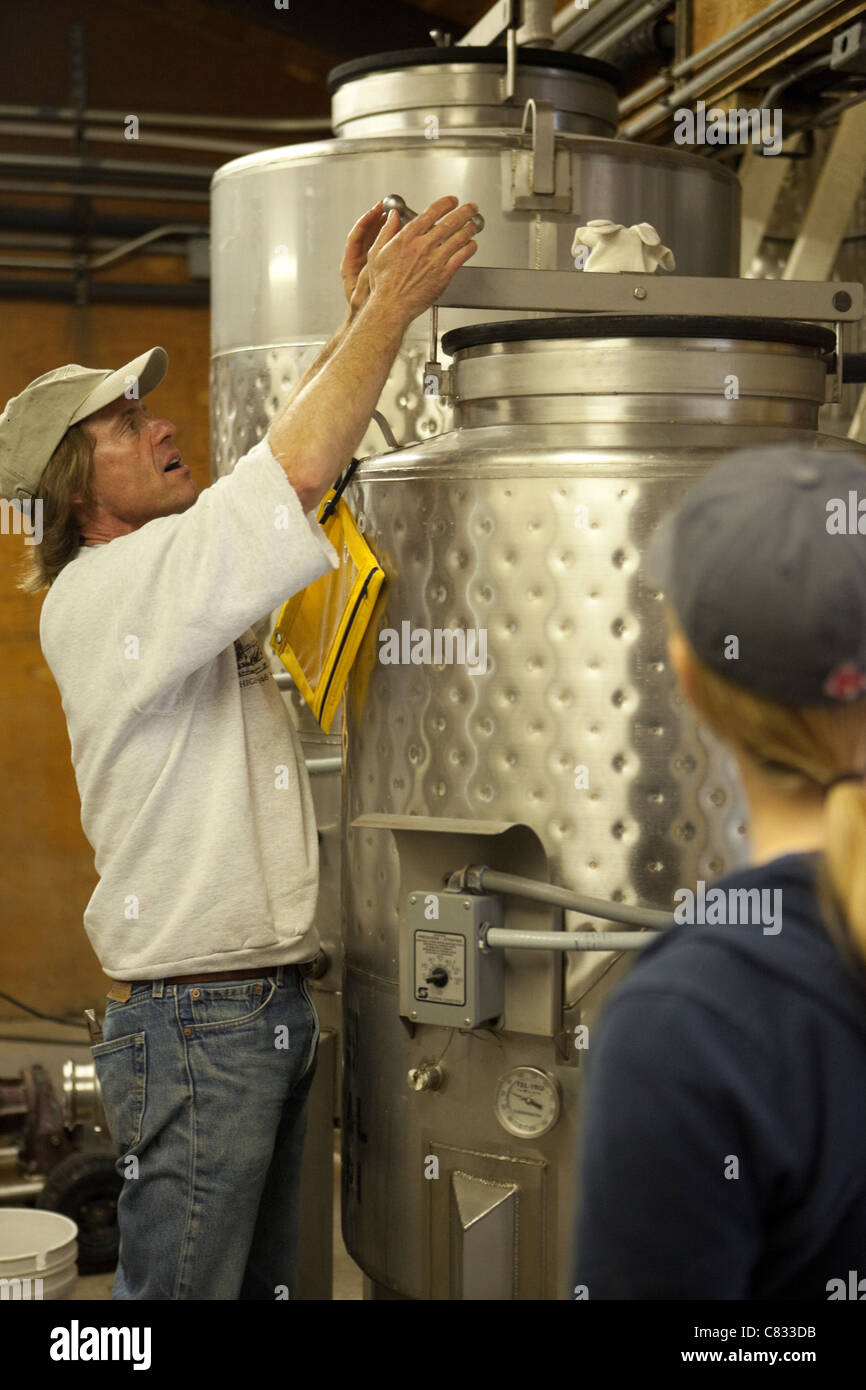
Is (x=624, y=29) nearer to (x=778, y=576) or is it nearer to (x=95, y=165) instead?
(x=95, y=165)

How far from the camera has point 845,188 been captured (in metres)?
3.52

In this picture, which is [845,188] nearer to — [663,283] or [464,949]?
[663,283]

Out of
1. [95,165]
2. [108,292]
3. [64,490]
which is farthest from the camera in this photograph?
[108,292]

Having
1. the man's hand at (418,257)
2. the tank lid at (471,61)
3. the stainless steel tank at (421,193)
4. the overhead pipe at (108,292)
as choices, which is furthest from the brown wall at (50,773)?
the man's hand at (418,257)

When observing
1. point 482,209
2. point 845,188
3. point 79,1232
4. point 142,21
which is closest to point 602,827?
point 482,209

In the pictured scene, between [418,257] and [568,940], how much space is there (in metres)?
0.84

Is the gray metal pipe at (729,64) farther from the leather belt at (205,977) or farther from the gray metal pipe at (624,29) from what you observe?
the leather belt at (205,977)

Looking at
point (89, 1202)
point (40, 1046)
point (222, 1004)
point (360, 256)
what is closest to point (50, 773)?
point (40, 1046)

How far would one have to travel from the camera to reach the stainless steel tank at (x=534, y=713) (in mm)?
1730

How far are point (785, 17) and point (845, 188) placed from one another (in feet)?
2.94

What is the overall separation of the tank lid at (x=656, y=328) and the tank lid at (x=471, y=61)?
1.23 meters

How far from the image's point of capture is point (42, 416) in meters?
2.00

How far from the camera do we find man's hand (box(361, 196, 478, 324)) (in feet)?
5.88

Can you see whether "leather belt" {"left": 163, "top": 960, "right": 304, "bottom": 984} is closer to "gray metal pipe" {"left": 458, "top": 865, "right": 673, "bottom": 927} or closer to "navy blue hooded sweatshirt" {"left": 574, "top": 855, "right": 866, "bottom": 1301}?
"gray metal pipe" {"left": 458, "top": 865, "right": 673, "bottom": 927}
